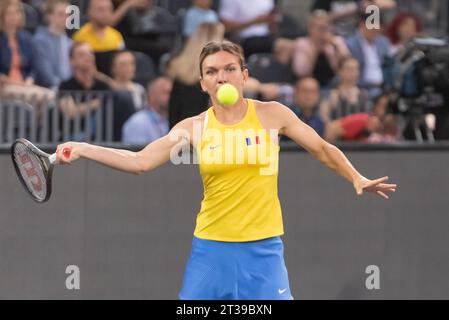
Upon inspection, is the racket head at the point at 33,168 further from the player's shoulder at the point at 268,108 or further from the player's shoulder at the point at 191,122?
the player's shoulder at the point at 268,108

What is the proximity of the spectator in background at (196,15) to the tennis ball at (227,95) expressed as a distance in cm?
554

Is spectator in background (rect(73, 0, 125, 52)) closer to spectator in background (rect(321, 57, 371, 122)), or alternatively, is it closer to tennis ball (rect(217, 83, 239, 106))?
spectator in background (rect(321, 57, 371, 122))

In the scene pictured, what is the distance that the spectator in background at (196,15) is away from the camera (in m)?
11.6

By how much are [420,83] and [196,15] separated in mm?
2914

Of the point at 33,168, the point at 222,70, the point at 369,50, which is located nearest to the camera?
the point at 222,70

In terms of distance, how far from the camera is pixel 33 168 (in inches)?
257

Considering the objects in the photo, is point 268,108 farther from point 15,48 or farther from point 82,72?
point 15,48

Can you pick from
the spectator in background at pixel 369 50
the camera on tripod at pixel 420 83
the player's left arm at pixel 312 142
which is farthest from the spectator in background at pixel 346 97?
the player's left arm at pixel 312 142

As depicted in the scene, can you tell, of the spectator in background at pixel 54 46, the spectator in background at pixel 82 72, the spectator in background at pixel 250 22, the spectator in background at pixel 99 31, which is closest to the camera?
the spectator in background at pixel 82 72

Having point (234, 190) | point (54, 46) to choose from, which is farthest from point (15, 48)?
point (234, 190)

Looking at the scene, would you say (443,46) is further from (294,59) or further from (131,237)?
(131,237)

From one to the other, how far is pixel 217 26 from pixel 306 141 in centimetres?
403
